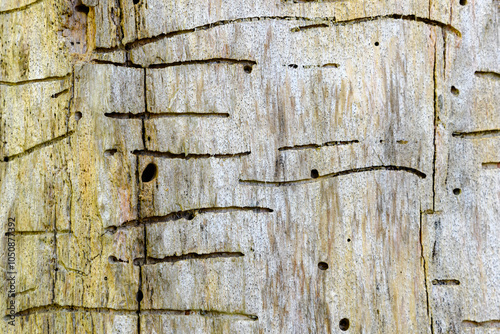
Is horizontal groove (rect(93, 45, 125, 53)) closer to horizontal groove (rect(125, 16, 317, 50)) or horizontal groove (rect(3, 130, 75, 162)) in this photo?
horizontal groove (rect(125, 16, 317, 50))

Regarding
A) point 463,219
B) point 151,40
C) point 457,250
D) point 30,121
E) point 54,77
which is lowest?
point 457,250

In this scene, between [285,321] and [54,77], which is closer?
[285,321]

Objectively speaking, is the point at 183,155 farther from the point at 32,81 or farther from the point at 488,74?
the point at 488,74

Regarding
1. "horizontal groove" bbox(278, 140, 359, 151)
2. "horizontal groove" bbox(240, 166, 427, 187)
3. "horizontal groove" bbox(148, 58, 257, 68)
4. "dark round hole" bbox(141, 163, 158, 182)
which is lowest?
"horizontal groove" bbox(240, 166, 427, 187)

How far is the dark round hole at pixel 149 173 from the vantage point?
1688mm

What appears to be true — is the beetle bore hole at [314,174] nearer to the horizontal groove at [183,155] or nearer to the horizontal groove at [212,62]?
the horizontal groove at [183,155]

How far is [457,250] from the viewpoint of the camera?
5.32 feet

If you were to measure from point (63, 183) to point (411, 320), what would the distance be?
4.78 feet

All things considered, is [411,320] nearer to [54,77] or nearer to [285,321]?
[285,321]

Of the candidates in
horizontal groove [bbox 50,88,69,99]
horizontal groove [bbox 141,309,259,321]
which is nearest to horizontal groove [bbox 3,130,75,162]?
horizontal groove [bbox 50,88,69,99]

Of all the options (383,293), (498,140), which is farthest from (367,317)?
(498,140)

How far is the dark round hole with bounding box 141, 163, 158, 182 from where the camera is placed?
169cm

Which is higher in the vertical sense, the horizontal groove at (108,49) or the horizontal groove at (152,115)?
the horizontal groove at (108,49)

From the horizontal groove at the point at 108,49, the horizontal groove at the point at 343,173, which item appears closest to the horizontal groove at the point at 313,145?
the horizontal groove at the point at 343,173
